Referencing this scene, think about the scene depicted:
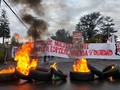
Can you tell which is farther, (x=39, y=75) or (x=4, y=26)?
(x=4, y=26)

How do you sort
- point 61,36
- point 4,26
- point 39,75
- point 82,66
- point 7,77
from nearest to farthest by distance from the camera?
1. point 39,75
2. point 7,77
3. point 82,66
4. point 61,36
5. point 4,26

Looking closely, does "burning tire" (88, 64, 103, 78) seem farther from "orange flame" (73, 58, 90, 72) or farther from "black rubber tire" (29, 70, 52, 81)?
"black rubber tire" (29, 70, 52, 81)

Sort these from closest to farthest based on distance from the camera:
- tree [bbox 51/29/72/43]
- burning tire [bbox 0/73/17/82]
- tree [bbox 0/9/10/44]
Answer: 1. burning tire [bbox 0/73/17/82]
2. tree [bbox 51/29/72/43]
3. tree [bbox 0/9/10/44]

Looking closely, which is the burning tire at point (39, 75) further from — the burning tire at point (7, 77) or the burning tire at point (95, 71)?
the burning tire at point (95, 71)

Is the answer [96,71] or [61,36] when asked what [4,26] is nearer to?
[61,36]

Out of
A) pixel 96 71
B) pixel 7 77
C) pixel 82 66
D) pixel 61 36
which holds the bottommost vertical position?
pixel 7 77

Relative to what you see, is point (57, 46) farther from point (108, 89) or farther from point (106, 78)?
point (108, 89)

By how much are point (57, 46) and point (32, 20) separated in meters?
A: 8.52

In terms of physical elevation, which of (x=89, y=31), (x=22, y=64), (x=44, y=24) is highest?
(x=89, y=31)

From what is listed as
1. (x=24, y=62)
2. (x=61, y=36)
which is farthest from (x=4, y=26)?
(x=24, y=62)

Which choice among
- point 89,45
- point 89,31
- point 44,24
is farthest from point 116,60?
point 89,31

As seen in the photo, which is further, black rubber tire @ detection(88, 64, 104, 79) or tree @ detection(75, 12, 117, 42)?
tree @ detection(75, 12, 117, 42)

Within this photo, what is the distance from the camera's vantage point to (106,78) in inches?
504

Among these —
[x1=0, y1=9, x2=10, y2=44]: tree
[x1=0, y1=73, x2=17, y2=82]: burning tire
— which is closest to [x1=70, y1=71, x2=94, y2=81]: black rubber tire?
[x1=0, y1=73, x2=17, y2=82]: burning tire
